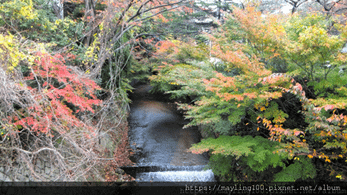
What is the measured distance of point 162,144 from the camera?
10172 mm

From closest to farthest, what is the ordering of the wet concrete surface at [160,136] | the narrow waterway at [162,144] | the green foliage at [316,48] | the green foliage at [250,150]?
the green foliage at [316,48] < the green foliage at [250,150] < the narrow waterway at [162,144] < the wet concrete surface at [160,136]

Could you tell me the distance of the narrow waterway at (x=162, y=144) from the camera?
7.92 m

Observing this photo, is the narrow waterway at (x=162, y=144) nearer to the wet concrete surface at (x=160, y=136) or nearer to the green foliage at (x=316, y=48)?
the wet concrete surface at (x=160, y=136)

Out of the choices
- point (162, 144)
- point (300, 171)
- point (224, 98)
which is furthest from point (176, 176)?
point (300, 171)

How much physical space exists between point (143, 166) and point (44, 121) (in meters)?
4.43

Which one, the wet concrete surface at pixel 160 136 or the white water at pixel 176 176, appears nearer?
the white water at pixel 176 176

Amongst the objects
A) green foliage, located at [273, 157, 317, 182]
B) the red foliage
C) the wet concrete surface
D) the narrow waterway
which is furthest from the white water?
the red foliage

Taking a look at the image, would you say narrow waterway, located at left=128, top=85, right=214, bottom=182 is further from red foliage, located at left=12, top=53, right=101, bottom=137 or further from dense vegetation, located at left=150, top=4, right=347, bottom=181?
red foliage, located at left=12, top=53, right=101, bottom=137

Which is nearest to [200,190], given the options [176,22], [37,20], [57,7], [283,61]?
[283,61]

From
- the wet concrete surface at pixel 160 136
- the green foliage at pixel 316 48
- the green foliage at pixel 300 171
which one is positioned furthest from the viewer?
the wet concrete surface at pixel 160 136

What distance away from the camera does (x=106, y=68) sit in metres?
9.78

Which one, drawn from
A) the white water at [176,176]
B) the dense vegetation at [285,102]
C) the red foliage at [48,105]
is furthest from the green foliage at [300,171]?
the red foliage at [48,105]

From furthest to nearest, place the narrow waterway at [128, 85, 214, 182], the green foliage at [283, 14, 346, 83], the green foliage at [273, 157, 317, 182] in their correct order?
the narrow waterway at [128, 85, 214, 182]
the green foliage at [273, 157, 317, 182]
the green foliage at [283, 14, 346, 83]

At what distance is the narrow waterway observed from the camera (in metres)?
7.92
